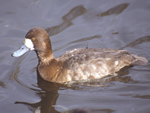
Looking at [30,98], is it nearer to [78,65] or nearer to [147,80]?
[78,65]

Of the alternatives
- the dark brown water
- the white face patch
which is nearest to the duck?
the white face patch

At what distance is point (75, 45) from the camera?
7.09 metres

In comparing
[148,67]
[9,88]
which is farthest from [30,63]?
[148,67]

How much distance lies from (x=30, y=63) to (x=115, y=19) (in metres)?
3.05

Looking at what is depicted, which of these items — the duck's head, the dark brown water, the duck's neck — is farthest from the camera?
the duck's neck

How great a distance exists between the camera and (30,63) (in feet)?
21.6

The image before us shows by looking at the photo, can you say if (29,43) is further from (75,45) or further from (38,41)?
(75,45)

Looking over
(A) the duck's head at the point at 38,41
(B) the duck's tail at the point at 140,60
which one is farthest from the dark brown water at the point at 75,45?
(A) the duck's head at the point at 38,41

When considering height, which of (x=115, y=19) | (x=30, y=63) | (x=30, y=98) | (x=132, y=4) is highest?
(x=132, y=4)

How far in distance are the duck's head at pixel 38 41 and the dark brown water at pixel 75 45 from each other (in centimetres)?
67

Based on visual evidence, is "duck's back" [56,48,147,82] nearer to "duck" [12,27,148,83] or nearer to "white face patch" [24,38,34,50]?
"duck" [12,27,148,83]

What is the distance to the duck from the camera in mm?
5574

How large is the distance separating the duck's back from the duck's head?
48 cm

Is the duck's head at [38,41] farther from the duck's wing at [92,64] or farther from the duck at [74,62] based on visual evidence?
the duck's wing at [92,64]
